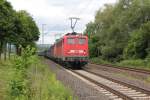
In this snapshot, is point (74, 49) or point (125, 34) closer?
point (74, 49)

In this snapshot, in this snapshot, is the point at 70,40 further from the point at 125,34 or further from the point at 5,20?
the point at 125,34

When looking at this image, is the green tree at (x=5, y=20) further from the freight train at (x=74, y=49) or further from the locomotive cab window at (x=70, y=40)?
the locomotive cab window at (x=70, y=40)

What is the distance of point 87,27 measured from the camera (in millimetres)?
111250

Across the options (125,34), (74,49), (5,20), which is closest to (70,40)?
(74,49)

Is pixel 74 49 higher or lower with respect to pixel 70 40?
lower

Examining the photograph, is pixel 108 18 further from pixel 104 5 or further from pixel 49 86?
pixel 49 86

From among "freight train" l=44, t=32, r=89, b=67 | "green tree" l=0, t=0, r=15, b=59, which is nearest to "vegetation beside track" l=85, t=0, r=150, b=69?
"freight train" l=44, t=32, r=89, b=67

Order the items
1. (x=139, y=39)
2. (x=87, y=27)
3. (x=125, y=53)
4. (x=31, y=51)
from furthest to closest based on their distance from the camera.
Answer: (x=87, y=27)
(x=125, y=53)
(x=139, y=39)
(x=31, y=51)

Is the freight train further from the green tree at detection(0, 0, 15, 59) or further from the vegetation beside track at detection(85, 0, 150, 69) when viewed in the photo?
the vegetation beside track at detection(85, 0, 150, 69)

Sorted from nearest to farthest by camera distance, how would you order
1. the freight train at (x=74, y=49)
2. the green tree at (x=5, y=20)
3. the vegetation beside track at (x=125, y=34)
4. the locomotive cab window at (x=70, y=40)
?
the green tree at (x=5, y=20) → the freight train at (x=74, y=49) → the locomotive cab window at (x=70, y=40) → the vegetation beside track at (x=125, y=34)

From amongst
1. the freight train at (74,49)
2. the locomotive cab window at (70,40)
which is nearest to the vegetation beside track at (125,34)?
the freight train at (74,49)

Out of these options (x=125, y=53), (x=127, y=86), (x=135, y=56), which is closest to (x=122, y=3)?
(x=125, y=53)

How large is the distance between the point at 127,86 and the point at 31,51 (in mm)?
5329

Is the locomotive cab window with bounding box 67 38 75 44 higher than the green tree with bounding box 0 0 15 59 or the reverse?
A: the reverse
